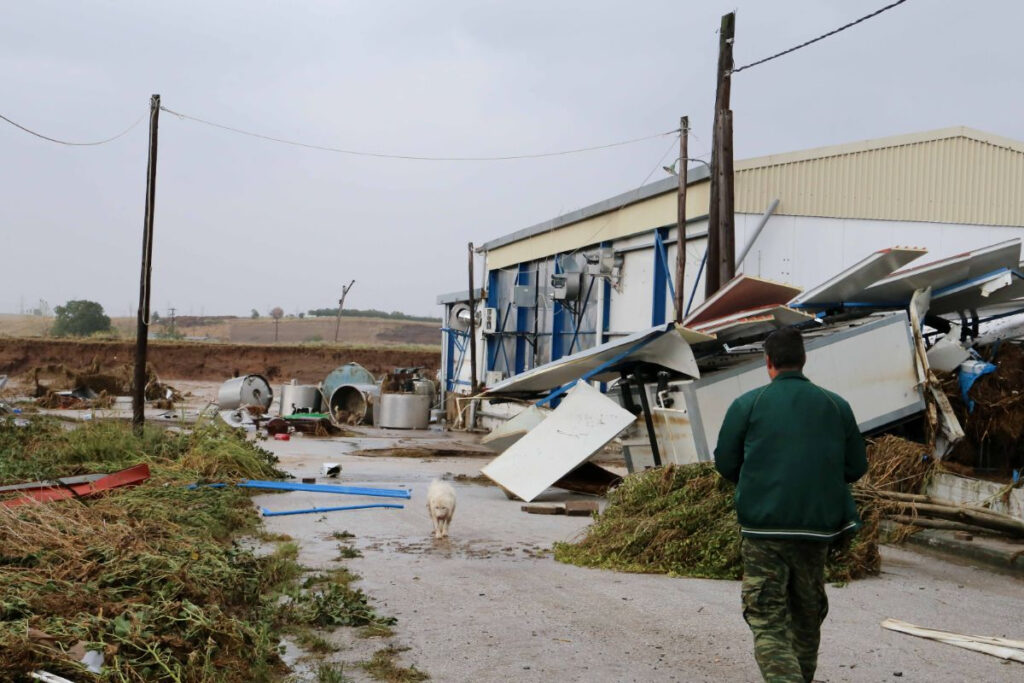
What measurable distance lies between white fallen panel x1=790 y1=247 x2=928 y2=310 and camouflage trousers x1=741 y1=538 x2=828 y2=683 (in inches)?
327

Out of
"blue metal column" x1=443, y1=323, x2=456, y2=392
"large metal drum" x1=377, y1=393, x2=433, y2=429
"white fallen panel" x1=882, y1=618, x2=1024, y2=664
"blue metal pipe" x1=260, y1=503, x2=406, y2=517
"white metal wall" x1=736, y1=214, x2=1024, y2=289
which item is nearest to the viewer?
"white fallen panel" x1=882, y1=618, x2=1024, y2=664

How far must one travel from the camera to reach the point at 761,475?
16.2 feet

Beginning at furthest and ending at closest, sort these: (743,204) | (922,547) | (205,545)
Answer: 1. (743,204)
2. (922,547)
3. (205,545)

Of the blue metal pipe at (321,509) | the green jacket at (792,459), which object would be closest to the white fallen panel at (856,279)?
the blue metal pipe at (321,509)

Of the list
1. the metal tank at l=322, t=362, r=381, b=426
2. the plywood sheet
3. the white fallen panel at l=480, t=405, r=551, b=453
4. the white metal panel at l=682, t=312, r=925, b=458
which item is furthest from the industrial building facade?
the metal tank at l=322, t=362, r=381, b=426

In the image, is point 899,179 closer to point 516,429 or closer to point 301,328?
point 516,429

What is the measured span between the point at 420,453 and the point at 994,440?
496 inches

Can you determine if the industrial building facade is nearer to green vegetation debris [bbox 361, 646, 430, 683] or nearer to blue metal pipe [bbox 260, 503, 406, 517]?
blue metal pipe [bbox 260, 503, 406, 517]

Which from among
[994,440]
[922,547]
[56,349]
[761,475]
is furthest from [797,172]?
[56,349]

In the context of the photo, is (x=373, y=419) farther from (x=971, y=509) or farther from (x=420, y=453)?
(x=971, y=509)

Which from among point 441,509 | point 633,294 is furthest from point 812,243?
point 441,509

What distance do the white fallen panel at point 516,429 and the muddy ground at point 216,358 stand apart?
1683 inches

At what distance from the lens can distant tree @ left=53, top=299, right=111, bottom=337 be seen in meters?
93.1

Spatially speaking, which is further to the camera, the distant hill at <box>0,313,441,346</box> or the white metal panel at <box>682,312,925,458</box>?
the distant hill at <box>0,313,441,346</box>
